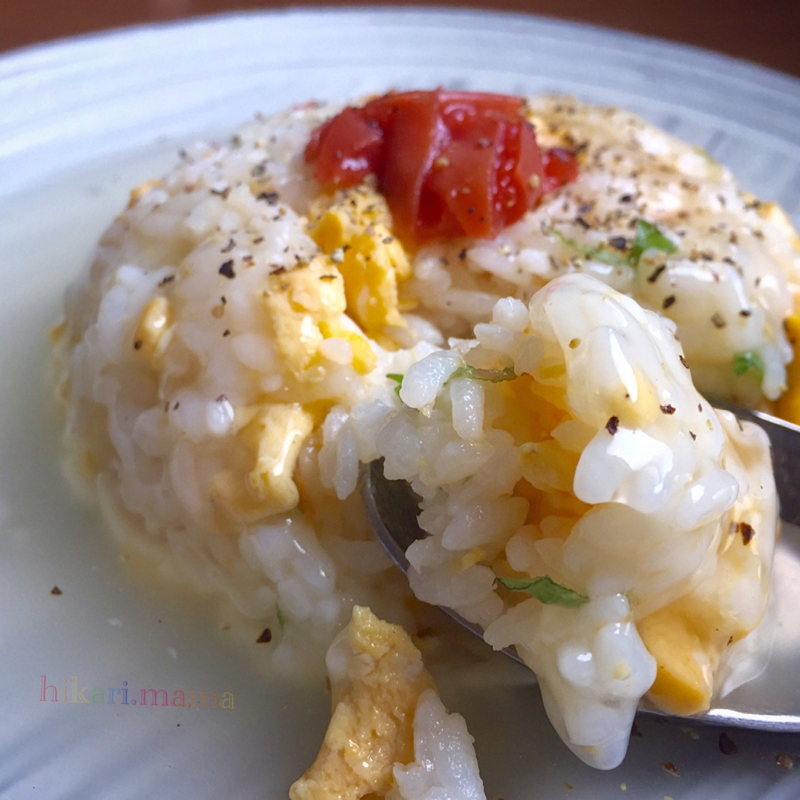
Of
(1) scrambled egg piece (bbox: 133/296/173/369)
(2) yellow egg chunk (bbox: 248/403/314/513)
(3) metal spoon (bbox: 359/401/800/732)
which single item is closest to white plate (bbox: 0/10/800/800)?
(3) metal spoon (bbox: 359/401/800/732)

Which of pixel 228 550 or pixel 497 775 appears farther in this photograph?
pixel 228 550

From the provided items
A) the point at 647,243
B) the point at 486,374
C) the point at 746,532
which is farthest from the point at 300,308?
the point at 746,532

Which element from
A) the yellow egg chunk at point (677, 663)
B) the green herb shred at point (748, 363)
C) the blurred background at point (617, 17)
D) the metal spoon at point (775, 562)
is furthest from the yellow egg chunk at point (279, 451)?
the blurred background at point (617, 17)

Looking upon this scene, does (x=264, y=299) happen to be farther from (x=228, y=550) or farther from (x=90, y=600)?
(x=90, y=600)

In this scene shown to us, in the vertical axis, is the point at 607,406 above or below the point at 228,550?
above

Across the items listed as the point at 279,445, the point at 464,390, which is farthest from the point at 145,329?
the point at 464,390

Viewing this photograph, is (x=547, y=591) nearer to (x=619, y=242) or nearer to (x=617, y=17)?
(x=619, y=242)

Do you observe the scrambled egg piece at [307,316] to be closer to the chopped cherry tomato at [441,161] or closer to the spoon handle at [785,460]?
the chopped cherry tomato at [441,161]
